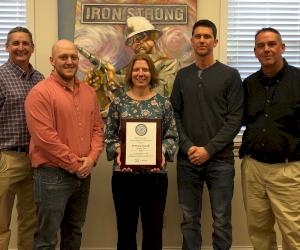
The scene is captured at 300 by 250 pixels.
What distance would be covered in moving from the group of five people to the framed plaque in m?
0.05

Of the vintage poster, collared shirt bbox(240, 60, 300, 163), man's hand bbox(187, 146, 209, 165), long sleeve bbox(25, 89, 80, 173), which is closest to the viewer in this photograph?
long sleeve bbox(25, 89, 80, 173)

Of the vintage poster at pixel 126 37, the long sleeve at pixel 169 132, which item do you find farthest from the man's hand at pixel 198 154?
the vintage poster at pixel 126 37

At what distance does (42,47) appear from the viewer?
302 centimetres

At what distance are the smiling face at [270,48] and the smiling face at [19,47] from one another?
4.91 ft

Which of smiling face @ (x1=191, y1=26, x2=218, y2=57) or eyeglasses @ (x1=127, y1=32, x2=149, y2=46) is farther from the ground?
eyeglasses @ (x1=127, y1=32, x2=149, y2=46)

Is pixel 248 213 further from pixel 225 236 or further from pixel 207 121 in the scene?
pixel 207 121

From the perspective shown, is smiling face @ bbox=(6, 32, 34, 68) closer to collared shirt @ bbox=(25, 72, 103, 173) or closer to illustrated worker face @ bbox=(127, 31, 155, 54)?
collared shirt @ bbox=(25, 72, 103, 173)

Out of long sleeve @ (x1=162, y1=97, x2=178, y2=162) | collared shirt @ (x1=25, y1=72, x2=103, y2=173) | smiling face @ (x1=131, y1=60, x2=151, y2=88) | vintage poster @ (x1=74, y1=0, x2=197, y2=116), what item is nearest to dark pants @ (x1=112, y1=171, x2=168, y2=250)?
long sleeve @ (x1=162, y1=97, x2=178, y2=162)

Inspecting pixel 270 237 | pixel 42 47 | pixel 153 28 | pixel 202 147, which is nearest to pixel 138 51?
pixel 153 28

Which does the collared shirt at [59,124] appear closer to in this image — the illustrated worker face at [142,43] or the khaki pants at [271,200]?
the illustrated worker face at [142,43]

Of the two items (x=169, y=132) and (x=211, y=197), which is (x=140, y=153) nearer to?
(x=169, y=132)

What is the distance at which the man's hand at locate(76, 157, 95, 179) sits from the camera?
7.47 feet

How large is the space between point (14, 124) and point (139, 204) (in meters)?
0.94

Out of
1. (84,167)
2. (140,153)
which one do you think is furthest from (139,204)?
(84,167)
